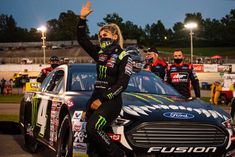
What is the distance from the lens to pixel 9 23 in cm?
18338

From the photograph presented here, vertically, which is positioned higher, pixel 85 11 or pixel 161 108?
pixel 85 11

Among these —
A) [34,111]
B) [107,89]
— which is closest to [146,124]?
[107,89]

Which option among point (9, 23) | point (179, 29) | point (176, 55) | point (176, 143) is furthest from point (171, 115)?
point (9, 23)

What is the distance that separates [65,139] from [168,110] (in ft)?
4.43

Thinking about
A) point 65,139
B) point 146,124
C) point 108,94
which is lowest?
point 65,139

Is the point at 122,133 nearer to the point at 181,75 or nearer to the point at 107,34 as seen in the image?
the point at 107,34

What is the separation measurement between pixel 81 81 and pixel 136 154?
2.13 meters

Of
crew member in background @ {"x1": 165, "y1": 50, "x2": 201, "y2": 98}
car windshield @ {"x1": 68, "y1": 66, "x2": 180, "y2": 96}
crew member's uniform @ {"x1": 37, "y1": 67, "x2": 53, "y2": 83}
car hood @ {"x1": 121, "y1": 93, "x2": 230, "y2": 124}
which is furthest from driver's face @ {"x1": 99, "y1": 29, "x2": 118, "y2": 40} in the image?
crew member's uniform @ {"x1": 37, "y1": 67, "x2": 53, "y2": 83}

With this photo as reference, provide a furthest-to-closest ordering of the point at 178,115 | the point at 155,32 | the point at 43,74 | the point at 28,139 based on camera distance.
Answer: the point at 155,32, the point at 43,74, the point at 28,139, the point at 178,115

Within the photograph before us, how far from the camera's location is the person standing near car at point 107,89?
16.9ft

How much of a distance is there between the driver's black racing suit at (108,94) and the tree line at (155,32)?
12536 cm

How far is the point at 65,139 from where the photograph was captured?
621 cm

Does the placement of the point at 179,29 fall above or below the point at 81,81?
above

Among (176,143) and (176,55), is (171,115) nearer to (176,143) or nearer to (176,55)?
(176,143)
